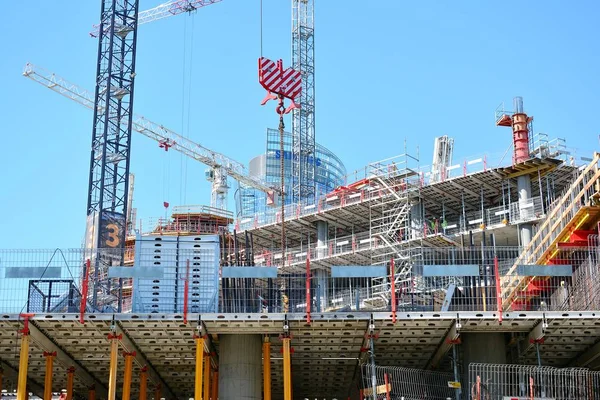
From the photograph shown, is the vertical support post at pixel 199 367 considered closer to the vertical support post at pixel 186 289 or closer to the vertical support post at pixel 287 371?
the vertical support post at pixel 186 289

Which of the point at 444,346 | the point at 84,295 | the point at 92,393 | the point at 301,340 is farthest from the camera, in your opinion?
the point at 92,393

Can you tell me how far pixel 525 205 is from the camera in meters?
60.8

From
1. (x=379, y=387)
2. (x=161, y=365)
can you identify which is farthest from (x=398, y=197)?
(x=379, y=387)

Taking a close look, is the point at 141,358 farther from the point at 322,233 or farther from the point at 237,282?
the point at 322,233

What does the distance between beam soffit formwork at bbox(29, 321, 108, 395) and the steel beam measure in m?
13.7

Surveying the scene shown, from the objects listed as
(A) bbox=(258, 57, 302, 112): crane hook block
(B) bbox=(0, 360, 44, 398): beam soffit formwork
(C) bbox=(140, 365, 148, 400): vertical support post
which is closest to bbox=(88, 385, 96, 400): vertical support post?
(B) bbox=(0, 360, 44, 398): beam soffit formwork

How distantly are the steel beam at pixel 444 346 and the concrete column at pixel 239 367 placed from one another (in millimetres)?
6667

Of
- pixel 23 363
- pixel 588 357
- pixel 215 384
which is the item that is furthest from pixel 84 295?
pixel 588 357

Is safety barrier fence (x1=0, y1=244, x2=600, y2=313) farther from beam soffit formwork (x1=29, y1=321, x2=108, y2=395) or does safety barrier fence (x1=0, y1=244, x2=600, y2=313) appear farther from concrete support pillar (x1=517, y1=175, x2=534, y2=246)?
concrete support pillar (x1=517, y1=175, x2=534, y2=246)

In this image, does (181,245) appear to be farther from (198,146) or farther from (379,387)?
(198,146)

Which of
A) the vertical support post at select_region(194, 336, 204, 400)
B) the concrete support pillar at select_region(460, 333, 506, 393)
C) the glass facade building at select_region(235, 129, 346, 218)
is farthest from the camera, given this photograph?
the glass facade building at select_region(235, 129, 346, 218)

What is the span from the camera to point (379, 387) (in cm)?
2952

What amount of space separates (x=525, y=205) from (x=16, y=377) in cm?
3549

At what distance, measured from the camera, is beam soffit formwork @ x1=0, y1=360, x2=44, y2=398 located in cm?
3612
